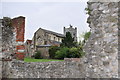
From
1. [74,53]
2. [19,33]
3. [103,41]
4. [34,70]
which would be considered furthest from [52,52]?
[103,41]

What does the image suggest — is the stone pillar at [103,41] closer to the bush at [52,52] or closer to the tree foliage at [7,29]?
the tree foliage at [7,29]

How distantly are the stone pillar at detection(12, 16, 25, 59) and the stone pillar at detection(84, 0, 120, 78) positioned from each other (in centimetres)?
362

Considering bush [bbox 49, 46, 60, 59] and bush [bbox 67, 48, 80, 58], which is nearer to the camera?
bush [bbox 67, 48, 80, 58]

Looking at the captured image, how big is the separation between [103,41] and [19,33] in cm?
419

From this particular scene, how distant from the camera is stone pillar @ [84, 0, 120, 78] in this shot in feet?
9.13

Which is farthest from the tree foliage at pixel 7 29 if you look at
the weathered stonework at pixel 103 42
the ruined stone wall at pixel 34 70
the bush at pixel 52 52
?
the bush at pixel 52 52

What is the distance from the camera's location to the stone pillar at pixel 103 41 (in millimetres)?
2783

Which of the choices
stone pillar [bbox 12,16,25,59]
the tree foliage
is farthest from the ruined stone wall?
the tree foliage

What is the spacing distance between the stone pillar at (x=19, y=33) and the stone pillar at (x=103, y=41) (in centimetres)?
Result: 362

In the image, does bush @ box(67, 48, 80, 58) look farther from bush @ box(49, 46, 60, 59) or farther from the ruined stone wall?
the ruined stone wall

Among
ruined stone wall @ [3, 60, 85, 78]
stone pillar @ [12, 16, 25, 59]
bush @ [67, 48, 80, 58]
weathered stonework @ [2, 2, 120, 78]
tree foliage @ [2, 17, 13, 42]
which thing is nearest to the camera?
weathered stonework @ [2, 2, 120, 78]

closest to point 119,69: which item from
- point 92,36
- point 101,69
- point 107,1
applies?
point 101,69

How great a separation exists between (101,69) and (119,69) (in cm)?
43

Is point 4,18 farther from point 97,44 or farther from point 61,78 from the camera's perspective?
point 97,44
